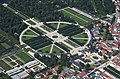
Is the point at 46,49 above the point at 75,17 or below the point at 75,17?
below

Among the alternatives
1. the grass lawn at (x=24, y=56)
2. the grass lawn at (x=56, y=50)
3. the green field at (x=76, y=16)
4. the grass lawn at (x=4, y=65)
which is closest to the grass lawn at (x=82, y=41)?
the grass lawn at (x=56, y=50)

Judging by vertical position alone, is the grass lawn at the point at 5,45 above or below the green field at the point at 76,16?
below

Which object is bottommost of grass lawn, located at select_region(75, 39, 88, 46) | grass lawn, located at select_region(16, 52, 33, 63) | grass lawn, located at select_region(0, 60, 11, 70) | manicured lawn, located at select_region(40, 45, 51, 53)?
grass lawn, located at select_region(0, 60, 11, 70)

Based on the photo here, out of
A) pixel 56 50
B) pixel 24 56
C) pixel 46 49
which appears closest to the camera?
pixel 24 56

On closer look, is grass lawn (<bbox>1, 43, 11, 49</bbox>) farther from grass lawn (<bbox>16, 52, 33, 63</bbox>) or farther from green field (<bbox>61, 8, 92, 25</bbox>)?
green field (<bbox>61, 8, 92, 25</bbox>)

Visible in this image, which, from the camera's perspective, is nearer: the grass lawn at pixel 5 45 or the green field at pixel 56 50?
the green field at pixel 56 50

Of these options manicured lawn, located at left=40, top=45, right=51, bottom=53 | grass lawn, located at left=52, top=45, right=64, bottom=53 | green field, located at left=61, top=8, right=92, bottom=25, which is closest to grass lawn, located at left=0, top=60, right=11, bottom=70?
manicured lawn, located at left=40, top=45, right=51, bottom=53

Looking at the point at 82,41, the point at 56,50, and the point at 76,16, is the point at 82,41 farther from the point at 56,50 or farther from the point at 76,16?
the point at 76,16

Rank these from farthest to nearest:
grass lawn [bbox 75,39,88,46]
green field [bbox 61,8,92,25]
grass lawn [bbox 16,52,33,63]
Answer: green field [bbox 61,8,92,25] < grass lawn [bbox 75,39,88,46] < grass lawn [bbox 16,52,33,63]

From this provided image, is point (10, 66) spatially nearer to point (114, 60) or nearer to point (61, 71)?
point (61, 71)

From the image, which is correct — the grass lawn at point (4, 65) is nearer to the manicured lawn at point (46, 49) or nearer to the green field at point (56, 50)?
the manicured lawn at point (46, 49)

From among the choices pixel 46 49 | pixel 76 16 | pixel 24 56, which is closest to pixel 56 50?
pixel 46 49
